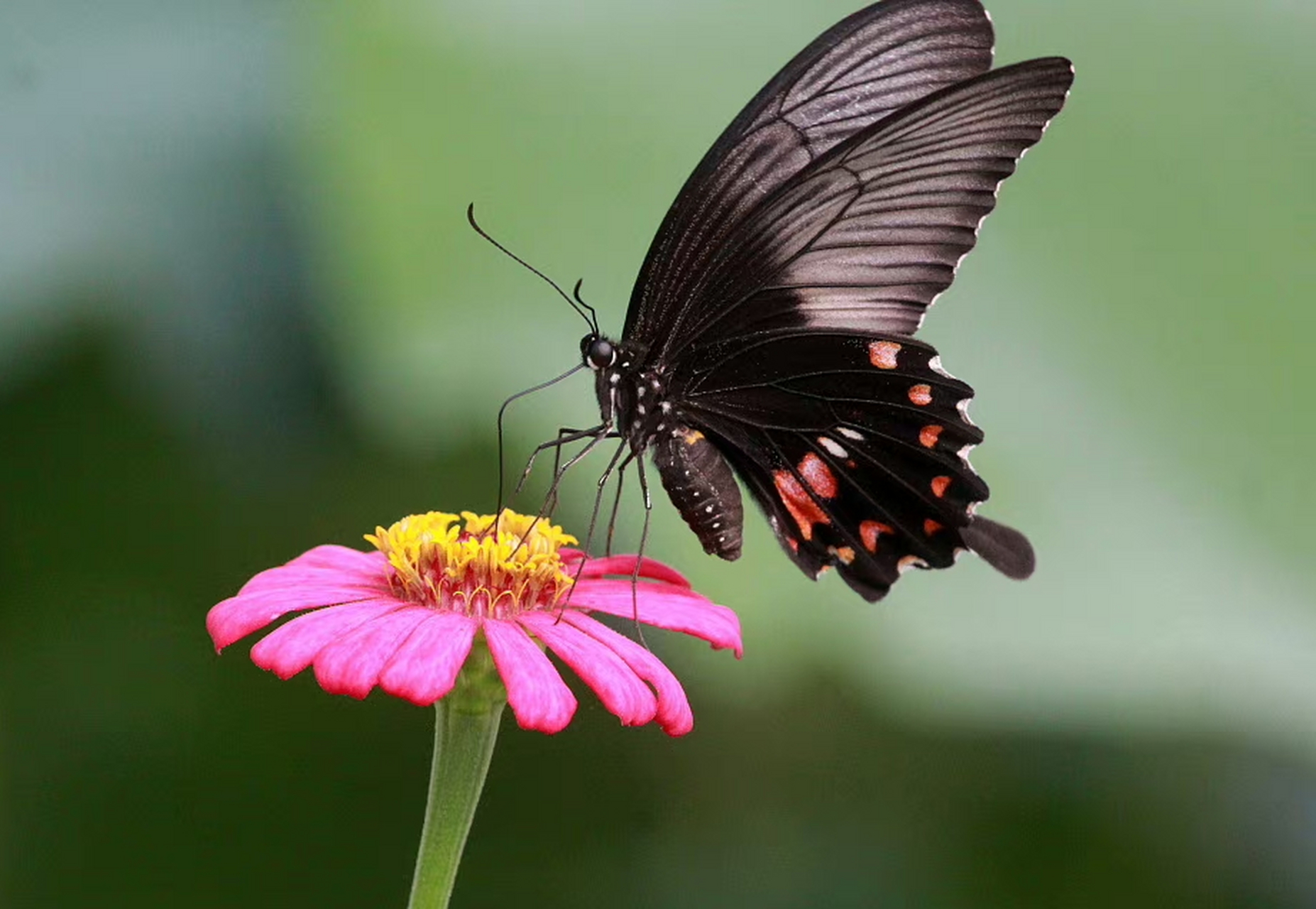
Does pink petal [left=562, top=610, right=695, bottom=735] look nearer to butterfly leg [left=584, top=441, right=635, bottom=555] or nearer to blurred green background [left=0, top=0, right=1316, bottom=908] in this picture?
butterfly leg [left=584, top=441, right=635, bottom=555]

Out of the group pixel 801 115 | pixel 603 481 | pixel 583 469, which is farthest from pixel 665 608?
pixel 583 469

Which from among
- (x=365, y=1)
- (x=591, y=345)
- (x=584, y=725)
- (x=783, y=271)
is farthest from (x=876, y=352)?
(x=365, y=1)

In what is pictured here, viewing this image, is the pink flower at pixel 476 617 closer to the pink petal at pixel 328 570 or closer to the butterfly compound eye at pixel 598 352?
the pink petal at pixel 328 570

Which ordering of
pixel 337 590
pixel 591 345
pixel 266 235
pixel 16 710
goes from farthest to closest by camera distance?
pixel 266 235 < pixel 16 710 < pixel 591 345 < pixel 337 590

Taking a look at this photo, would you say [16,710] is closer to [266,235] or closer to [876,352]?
[266,235]

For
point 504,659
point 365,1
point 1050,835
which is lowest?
point 504,659

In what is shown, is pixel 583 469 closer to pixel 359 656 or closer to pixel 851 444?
pixel 851 444
